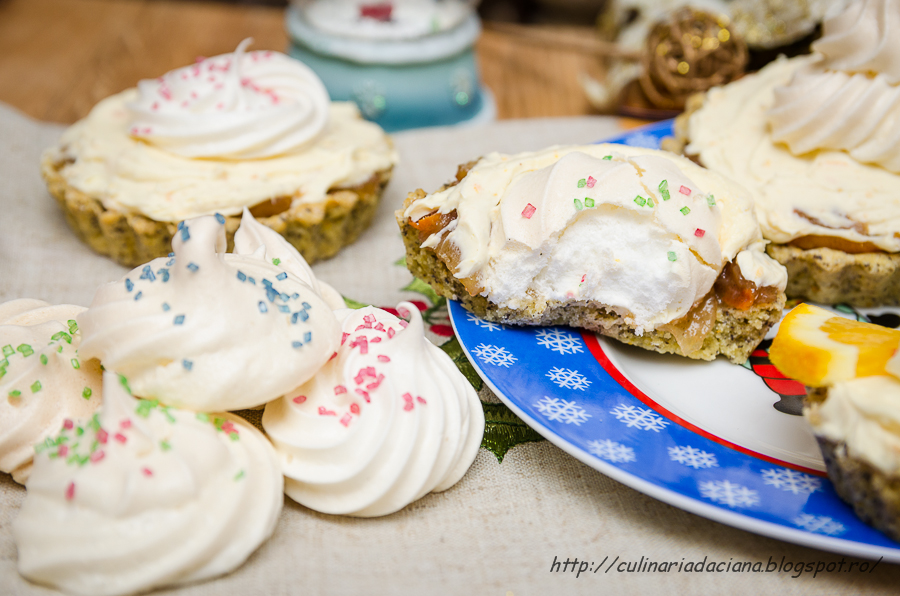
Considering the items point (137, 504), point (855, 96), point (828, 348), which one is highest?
point (855, 96)

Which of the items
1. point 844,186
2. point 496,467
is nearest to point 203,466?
point 496,467

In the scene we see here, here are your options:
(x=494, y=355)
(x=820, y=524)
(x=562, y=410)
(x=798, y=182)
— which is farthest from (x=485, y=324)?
(x=798, y=182)

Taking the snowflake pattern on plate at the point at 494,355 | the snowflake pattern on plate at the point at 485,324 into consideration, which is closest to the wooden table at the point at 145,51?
the snowflake pattern on plate at the point at 485,324

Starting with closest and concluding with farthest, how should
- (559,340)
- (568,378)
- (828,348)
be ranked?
(828,348), (568,378), (559,340)

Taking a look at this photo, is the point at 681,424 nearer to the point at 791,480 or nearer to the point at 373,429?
the point at 791,480

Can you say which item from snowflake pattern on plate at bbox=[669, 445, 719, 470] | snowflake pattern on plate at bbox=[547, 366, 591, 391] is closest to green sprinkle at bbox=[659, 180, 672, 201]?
snowflake pattern on plate at bbox=[547, 366, 591, 391]

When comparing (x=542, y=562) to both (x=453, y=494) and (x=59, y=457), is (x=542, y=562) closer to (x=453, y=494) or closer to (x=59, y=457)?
(x=453, y=494)
